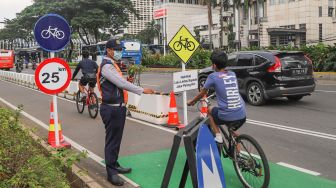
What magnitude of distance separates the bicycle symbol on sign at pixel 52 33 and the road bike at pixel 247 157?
360 centimetres

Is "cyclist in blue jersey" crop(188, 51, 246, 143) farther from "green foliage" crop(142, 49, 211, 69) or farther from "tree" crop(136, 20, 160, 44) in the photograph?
"tree" crop(136, 20, 160, 44)

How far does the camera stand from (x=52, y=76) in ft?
23.3

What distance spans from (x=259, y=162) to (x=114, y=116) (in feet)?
6.40

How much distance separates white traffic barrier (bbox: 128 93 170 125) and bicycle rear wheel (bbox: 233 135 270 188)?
185 inches

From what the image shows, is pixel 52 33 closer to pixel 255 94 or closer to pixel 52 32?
pixel 52 32

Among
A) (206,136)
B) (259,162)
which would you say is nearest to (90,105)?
(259,162)

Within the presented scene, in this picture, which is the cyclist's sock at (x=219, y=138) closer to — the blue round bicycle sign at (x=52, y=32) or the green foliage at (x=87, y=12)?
the blue round bicycle sign at (x=52, y=32)

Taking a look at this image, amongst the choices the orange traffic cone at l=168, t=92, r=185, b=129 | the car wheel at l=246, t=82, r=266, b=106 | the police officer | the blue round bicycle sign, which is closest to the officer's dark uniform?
the police officer

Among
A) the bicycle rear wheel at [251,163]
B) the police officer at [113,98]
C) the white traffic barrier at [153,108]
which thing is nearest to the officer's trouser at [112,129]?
the police officer at [113,98]

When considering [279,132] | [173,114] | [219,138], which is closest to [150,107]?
[173,114]

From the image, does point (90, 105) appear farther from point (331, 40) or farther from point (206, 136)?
point (331, 40)

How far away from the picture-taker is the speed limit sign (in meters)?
6.99

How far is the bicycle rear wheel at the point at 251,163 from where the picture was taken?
4.78m

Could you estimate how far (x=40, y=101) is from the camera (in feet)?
51.7
